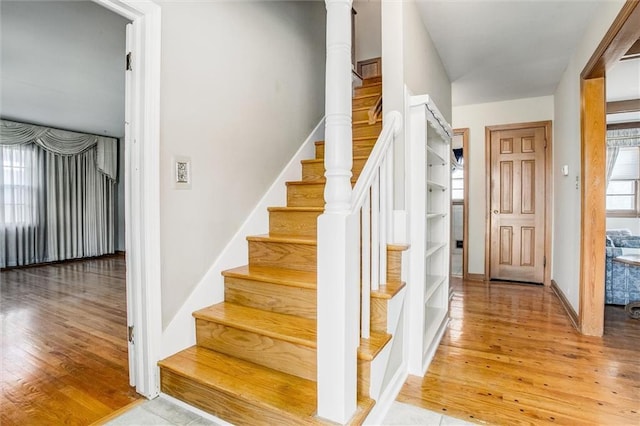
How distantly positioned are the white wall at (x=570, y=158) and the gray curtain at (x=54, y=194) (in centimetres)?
739

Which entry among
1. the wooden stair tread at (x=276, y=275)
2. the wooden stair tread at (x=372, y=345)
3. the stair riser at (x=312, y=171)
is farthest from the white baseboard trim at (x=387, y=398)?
the stair riser at (x=312, y=171)

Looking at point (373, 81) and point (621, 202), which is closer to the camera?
point (373, 81)

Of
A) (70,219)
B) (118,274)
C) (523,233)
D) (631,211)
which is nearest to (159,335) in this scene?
(118,274)

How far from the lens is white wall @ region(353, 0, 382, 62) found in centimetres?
394

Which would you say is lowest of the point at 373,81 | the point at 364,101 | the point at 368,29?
the point at 364,101

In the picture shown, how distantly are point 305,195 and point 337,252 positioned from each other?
4.43 feet

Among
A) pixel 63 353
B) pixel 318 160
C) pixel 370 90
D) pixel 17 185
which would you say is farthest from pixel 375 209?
pixel 17 185

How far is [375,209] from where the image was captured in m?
1.74

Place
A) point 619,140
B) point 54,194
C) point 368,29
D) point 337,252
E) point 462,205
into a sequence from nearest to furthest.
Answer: point 337,252 < point 368,29 < point 619,140 < point 462,205 < point 54,194

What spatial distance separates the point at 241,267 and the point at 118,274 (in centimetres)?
371

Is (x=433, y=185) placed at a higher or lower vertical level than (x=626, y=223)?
higher

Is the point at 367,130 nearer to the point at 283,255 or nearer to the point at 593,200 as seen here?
the point at 283,255

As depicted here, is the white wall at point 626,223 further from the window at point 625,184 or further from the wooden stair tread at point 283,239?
the wooden stair tread at point 283,239

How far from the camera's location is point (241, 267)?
2223 mm
